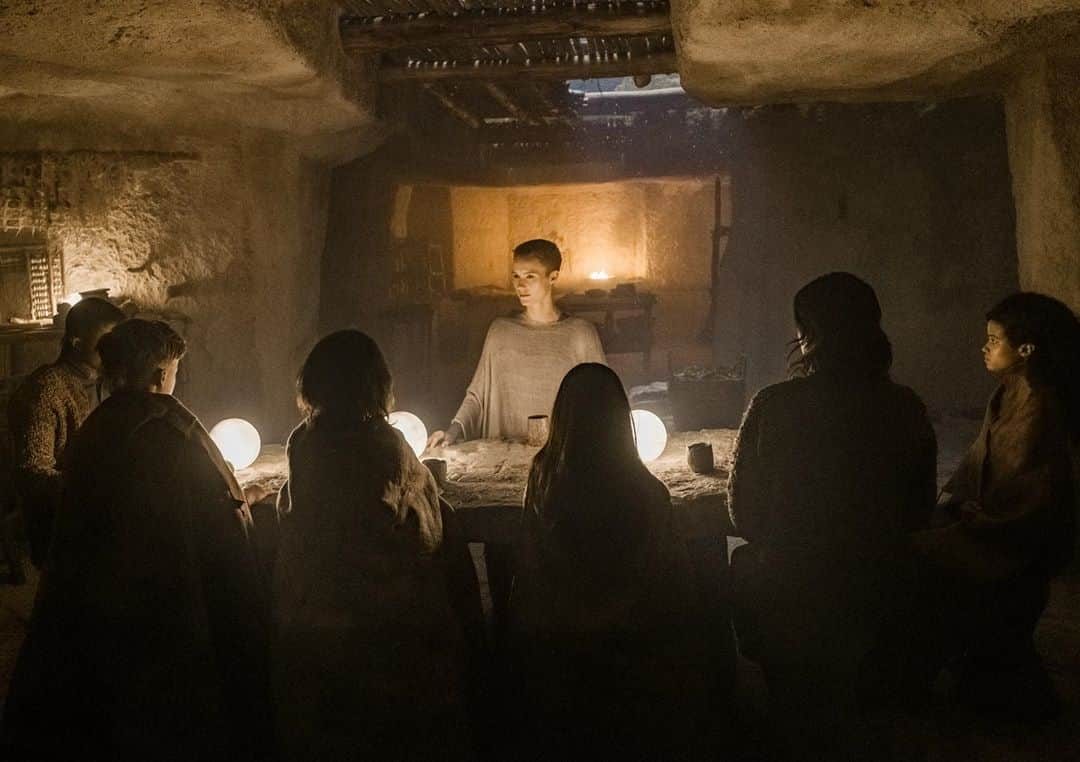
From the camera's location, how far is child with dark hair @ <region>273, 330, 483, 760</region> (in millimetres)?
2752

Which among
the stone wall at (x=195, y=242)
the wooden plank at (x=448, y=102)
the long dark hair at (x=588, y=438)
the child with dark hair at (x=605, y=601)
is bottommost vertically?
the child with dark hair at (x=605, y=601)

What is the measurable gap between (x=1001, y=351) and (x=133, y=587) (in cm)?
346

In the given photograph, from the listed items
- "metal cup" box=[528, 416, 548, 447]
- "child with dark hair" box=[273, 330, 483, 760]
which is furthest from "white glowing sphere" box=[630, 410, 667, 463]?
"child with dark hair" box=[273, 330, 483, 760]

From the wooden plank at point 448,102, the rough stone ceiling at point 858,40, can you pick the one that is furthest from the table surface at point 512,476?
the wooden plank at point 448,102

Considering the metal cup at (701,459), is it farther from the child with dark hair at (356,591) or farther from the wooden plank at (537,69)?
the wooden plank at (537,69)

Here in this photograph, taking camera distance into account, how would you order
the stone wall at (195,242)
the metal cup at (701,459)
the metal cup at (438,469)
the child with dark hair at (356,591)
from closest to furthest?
1. the child with dark hair at (356,591)
2. the metal cup at (438,469)
3. the metal cup at (701,459)
4. the stone wall at (195,242)

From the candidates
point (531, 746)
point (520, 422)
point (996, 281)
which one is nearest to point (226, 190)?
point (520, 422)

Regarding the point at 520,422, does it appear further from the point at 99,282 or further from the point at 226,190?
the point at 99,282

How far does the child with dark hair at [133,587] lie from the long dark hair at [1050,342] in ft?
10.4

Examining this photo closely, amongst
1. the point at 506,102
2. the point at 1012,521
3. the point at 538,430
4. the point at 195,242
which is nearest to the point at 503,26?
the point at 538,430

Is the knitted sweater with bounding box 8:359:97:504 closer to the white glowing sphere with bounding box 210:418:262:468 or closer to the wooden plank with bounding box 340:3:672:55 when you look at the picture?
the white glowing sphere with bounding box 210:418:262:468

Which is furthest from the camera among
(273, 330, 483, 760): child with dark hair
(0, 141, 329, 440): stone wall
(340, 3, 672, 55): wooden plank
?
(0, 141, 329, 440): stone wall

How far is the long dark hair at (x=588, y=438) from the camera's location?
2.77 m

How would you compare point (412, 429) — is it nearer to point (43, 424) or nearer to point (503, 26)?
point (43, 424)
